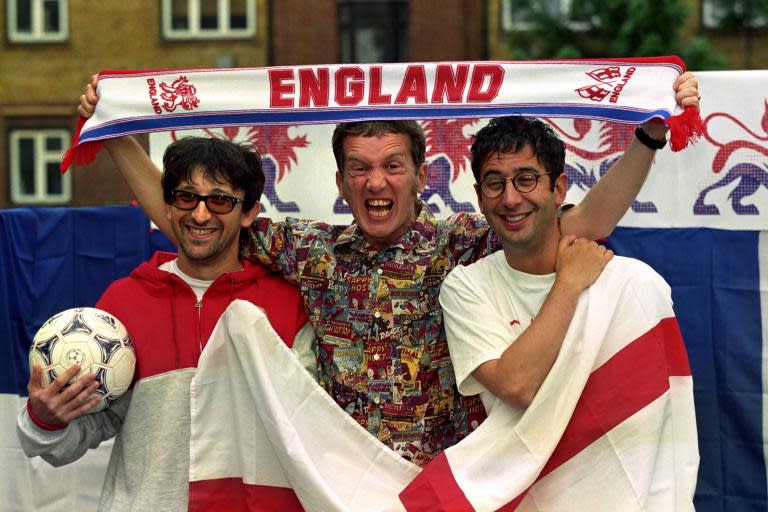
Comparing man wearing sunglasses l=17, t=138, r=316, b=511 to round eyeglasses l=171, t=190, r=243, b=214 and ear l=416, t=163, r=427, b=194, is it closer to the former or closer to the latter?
round eyeglasses l=171, t=190, r=243, b=214

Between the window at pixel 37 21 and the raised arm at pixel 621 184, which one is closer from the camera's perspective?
the raised arm at pixel 621 184

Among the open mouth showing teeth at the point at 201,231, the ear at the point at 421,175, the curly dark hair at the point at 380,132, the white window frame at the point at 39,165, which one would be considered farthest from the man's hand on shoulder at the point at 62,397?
the white window frame at the point at 39,165

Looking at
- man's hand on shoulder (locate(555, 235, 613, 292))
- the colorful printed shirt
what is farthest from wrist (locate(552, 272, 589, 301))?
the colorful printed shirt

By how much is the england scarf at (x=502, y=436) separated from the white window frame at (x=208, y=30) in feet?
52.9

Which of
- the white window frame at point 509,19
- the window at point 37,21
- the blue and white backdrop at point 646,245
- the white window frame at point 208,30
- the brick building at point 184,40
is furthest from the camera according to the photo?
the window at point 37,21

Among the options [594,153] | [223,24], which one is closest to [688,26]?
[223,24]

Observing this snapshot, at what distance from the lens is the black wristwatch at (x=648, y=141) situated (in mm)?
3525

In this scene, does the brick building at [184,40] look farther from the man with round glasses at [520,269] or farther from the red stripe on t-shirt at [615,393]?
the red stripe on t-shirt at [615,393]

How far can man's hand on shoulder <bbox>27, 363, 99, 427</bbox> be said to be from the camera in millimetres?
3363

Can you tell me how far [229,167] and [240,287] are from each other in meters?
0.42

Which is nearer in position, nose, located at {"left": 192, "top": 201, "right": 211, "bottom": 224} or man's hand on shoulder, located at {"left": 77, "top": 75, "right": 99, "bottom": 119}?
nose, located at {"left": 192, "top": 201, "right": 211, "bottom": 224}

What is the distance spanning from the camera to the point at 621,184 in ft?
11.6

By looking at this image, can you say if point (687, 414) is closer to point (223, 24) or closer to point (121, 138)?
point (121, 138)

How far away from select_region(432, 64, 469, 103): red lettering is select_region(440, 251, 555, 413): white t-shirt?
1.96ft
